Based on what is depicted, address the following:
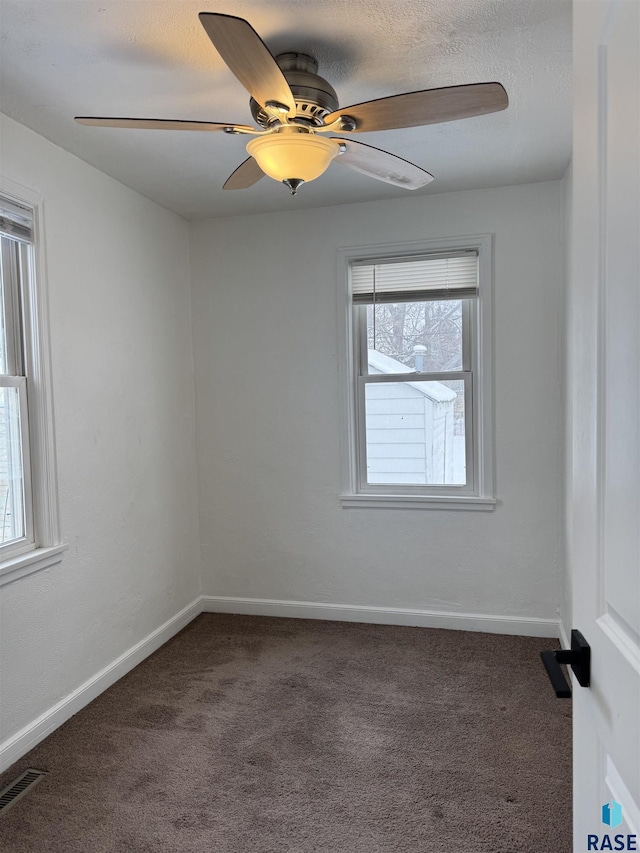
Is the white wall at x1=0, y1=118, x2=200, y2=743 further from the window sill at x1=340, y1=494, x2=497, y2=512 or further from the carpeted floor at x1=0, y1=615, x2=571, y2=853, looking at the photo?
the window sill at x1=340, y1=494, x2=497, y2=512

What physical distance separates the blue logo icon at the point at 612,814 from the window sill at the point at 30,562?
211 cm

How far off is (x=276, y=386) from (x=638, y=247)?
2975mm

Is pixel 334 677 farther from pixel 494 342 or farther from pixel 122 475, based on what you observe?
pixel 494 342

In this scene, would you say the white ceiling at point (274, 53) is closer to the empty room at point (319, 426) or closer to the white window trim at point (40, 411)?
the empty room at point (319, 426)

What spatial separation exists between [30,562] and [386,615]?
206 cm

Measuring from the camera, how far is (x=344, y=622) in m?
3.59

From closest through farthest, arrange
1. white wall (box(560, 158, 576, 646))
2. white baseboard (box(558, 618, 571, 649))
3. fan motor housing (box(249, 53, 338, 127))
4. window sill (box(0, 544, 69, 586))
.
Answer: fan motor housing (box(249, 53, 338, 127))
window sill (box(0, 544, 69, 586))
white wall (box(560, 158, 576, 646))
white baseboard (box(558, 618, 571, 649))

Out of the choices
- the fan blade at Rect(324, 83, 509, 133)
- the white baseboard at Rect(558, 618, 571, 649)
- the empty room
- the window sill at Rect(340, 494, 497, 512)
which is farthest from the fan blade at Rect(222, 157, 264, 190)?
the white baseboard at Rect(558, 618, 571, 649)

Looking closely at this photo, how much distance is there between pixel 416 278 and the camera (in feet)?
11.2

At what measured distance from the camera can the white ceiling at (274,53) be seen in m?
1.68

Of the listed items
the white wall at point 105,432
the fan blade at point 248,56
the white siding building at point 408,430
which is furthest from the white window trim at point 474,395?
the fan blade at point 248,56

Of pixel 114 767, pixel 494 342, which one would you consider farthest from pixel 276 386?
pixel 114 767

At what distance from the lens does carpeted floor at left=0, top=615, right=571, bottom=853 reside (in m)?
1.88

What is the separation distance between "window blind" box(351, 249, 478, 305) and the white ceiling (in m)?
Answer: 0.60
